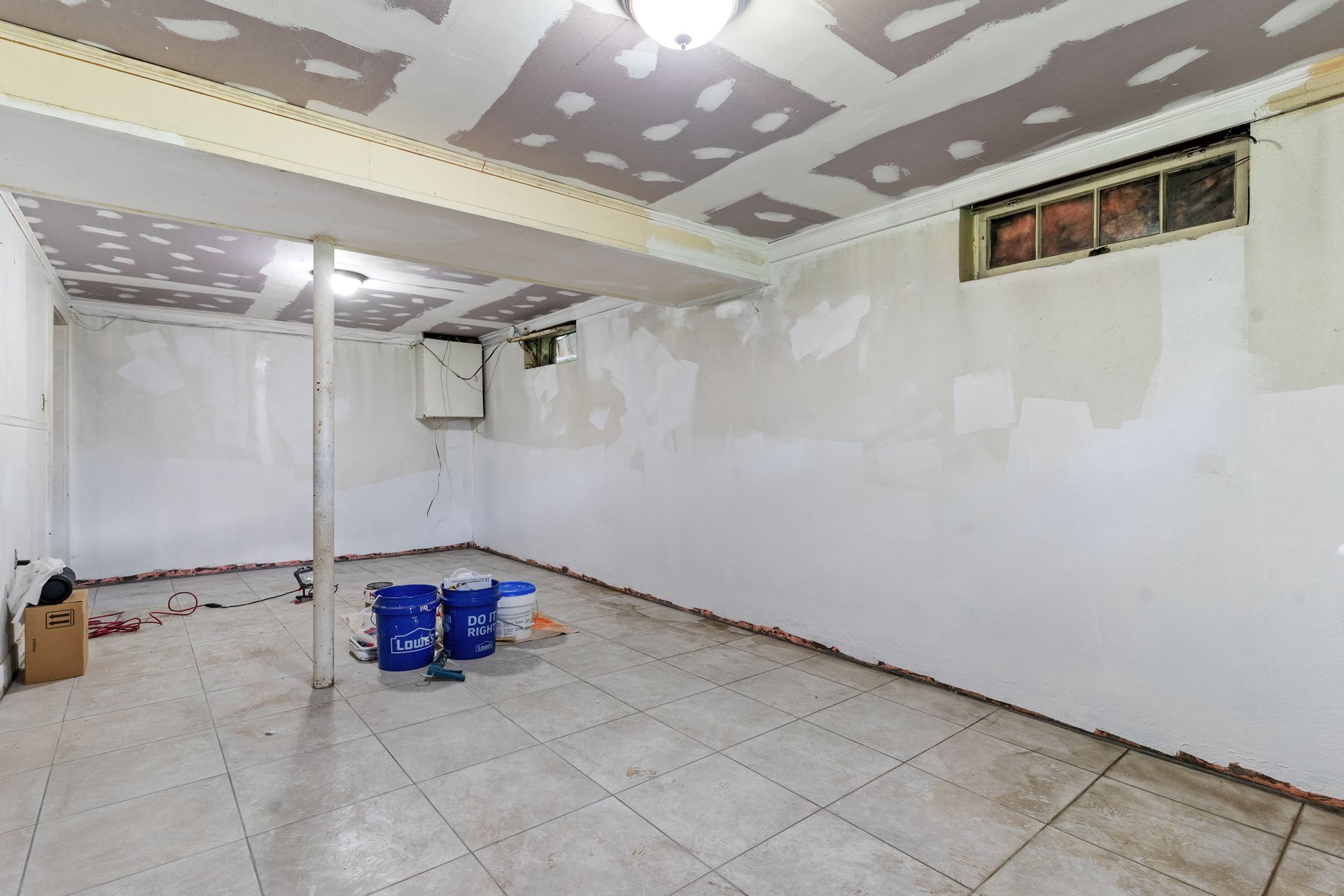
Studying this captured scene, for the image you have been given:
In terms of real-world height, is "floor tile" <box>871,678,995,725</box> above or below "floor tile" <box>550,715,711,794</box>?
below

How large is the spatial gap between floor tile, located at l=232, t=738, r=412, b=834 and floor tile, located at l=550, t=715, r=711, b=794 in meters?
→ 0.71

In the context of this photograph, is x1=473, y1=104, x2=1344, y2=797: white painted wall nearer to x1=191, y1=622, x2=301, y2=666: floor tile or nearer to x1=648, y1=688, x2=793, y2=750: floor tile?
x1=648, y1=688, x2=793, y2=750: floor tile

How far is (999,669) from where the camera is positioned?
3.34 m

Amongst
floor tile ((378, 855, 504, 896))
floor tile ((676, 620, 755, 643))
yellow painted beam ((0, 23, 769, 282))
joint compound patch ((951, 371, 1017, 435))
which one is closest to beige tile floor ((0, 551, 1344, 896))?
floor tile ((378, 855, 504, 896))

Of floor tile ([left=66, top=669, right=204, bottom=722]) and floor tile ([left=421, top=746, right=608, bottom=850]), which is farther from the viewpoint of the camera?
floor tile ([left=66, top=669, right=204, bottom=722])

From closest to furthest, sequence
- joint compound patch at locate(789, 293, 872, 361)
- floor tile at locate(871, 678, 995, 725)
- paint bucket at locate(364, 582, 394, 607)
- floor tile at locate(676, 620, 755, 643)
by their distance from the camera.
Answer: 1. floor tile at locate(871, 678, 995, 725)
2. joint compound patch at locate(789, 293, 872, 361)
3. floor tile at locate(676, 620, 755, 643)
4. paint bucket at locate(364, 582, 394, 607)

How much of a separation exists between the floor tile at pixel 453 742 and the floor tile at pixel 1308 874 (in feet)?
9.02

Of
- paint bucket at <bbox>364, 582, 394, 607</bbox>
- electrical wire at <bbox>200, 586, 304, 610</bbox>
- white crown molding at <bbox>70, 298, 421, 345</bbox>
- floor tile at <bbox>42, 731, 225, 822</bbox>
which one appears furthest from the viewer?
white crown molding at <bbox>70, 298, 421, 345</bbox>

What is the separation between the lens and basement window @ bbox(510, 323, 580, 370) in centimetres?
671

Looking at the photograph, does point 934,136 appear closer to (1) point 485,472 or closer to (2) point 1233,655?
(2) point 1233,655

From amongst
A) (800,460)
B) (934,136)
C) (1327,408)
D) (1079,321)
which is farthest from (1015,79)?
(800,460)

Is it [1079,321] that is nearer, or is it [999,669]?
[1079,321]

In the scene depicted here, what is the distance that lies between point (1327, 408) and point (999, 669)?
1.79m

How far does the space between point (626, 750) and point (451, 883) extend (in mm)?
1006
